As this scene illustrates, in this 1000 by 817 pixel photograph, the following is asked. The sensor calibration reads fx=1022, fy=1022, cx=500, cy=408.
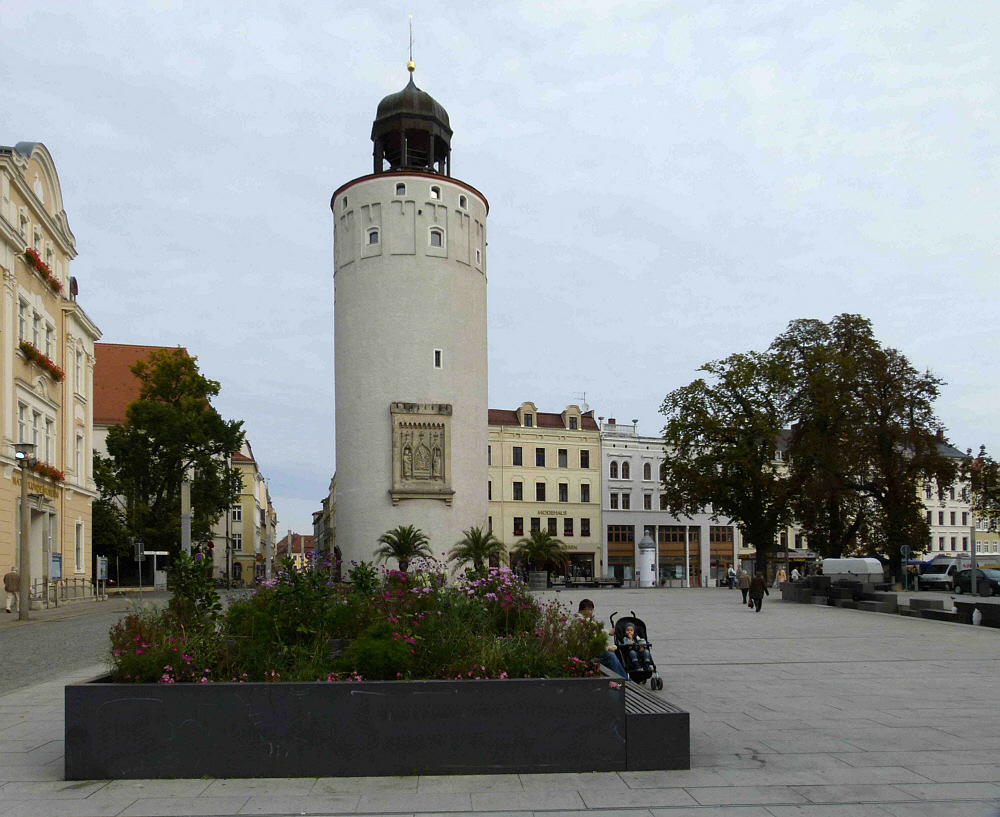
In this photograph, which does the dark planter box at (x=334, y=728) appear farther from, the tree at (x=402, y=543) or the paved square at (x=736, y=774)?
the tree at (x=402, y=543)

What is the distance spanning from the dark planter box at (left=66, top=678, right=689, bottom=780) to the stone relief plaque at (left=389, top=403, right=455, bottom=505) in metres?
42.9

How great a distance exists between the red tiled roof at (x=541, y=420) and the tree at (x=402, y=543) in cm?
2706

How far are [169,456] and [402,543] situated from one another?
16471 millimetres

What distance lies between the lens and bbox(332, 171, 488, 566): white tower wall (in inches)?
1994

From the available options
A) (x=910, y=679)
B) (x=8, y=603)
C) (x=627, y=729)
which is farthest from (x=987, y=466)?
(x=627, y=729)

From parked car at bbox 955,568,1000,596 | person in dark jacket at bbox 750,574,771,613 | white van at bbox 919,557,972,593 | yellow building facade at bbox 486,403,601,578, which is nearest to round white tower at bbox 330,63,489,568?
person in dark jacket at bbox 750,574,771,613

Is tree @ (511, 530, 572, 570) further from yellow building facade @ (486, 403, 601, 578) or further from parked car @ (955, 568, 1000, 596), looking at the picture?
parked car @ (955, 568, 1000, 596)

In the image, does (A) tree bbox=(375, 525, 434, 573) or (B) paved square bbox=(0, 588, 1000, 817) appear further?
(A) tree bbox=(375, 525, 434, 573)

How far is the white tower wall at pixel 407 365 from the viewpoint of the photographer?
5066 cm

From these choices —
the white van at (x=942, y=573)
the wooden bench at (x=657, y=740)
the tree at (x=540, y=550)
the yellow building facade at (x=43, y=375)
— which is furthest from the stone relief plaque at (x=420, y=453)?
the wooden bench at (x=657, y=740)

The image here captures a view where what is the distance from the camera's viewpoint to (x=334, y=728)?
24.2 feet

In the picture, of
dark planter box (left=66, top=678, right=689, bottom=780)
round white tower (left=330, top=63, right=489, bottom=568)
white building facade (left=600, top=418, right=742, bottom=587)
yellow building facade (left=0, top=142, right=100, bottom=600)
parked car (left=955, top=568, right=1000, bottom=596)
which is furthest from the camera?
white building facade (left=600, top=418, right=742, bottom=587)

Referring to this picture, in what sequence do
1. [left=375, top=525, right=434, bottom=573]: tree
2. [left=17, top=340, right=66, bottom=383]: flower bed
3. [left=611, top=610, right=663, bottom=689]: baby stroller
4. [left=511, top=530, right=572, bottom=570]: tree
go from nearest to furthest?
[left=611, top=610, right=663, bottom=689]: baby stroller → [left=17, top=340, right=66, bottom=383]: flower bed → [left=375, top=525, right=434, bottom=573]: tree → [left=511, top=530, right=572, bottom=570]: tree

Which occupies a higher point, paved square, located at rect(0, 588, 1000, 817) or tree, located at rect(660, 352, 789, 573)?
tree, located at rect(660, 352, 789, 573)
